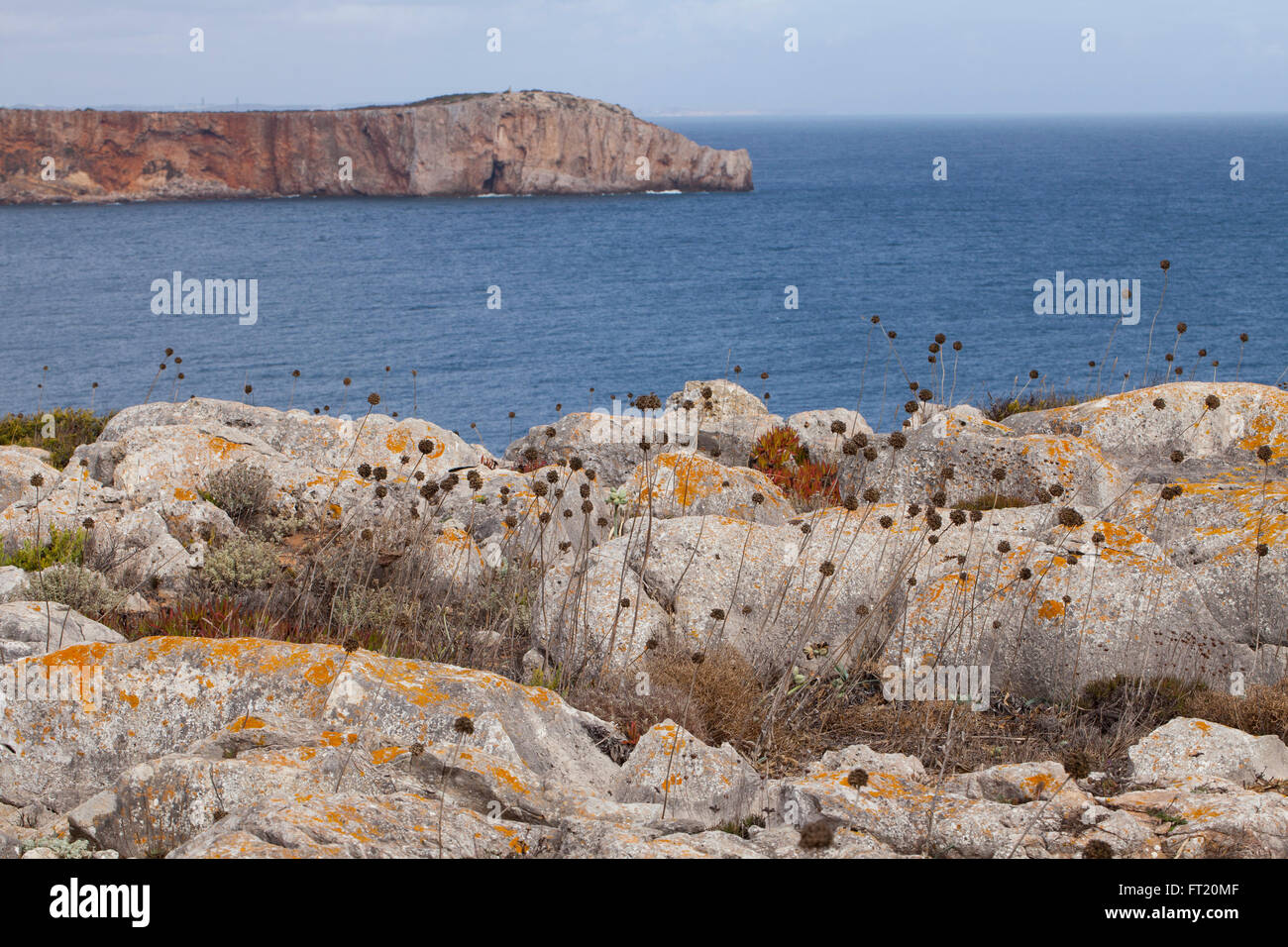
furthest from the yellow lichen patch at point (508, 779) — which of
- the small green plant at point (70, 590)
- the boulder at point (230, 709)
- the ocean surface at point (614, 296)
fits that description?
the ocean surface at point (614, 296)

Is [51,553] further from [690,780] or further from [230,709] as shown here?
[690,780]

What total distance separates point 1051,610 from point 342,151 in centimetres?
12331

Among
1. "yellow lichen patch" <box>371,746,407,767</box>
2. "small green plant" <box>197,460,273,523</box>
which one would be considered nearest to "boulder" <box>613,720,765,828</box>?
"yellow lichen patch" <box>371,746,407,767</box>

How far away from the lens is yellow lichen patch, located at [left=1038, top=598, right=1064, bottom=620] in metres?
6.77

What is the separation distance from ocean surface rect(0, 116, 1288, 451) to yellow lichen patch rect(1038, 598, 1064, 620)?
604 inches

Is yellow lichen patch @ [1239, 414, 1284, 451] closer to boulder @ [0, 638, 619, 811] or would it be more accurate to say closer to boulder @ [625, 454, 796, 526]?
boulder @ [625, 454, 796, 526]

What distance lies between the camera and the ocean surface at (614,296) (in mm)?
47094

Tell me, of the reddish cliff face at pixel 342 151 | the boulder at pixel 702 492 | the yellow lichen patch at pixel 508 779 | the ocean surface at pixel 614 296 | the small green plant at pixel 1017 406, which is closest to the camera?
the yellow lichen patch at pixel 508 779

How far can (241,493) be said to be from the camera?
959 centimetres

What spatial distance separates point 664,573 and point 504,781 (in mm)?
3270

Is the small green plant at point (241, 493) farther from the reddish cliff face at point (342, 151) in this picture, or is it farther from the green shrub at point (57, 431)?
the reddish cliff face at point (342, 151)

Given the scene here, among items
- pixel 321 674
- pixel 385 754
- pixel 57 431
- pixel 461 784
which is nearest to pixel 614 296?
pixel 57 431

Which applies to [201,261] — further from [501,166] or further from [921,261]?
[921,261]

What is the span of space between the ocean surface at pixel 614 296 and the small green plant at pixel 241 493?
17662mm
